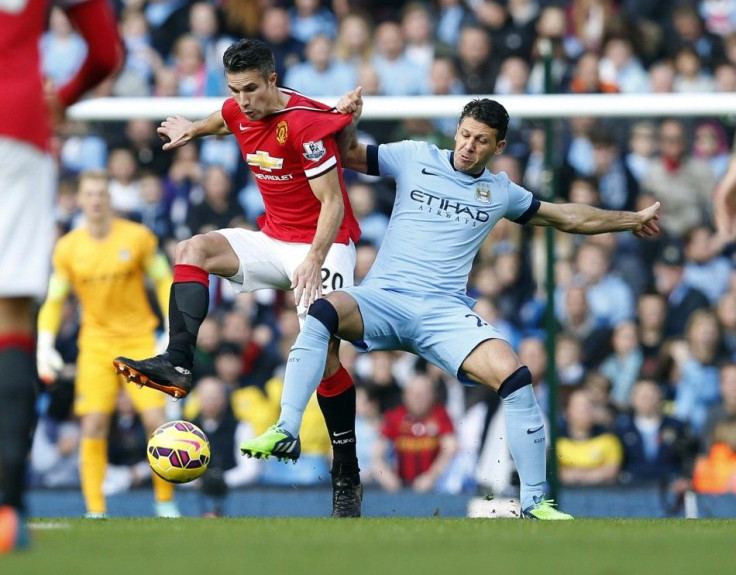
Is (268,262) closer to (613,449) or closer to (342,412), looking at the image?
(342,412)

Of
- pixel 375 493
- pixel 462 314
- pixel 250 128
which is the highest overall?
pixel 250 128

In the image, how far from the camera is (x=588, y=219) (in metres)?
8.35

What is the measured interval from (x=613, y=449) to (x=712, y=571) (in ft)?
18.3

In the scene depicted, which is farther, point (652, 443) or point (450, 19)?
point (450, 19)

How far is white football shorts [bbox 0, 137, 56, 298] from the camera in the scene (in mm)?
4914

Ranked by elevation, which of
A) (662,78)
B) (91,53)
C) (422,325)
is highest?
(662,78)

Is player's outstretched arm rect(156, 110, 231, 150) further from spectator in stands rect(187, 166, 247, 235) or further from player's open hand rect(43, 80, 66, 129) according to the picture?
player's open hand rect(43, 80, 66, 129)

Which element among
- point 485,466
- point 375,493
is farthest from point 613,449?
point 375,493

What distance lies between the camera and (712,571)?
4.46 metres

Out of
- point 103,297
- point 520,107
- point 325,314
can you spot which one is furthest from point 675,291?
point 103,297

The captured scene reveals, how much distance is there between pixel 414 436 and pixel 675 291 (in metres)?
2.07

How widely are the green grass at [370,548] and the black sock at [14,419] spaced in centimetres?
23

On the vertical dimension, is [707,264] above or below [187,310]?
above

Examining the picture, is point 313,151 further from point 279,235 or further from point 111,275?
point 111,275
